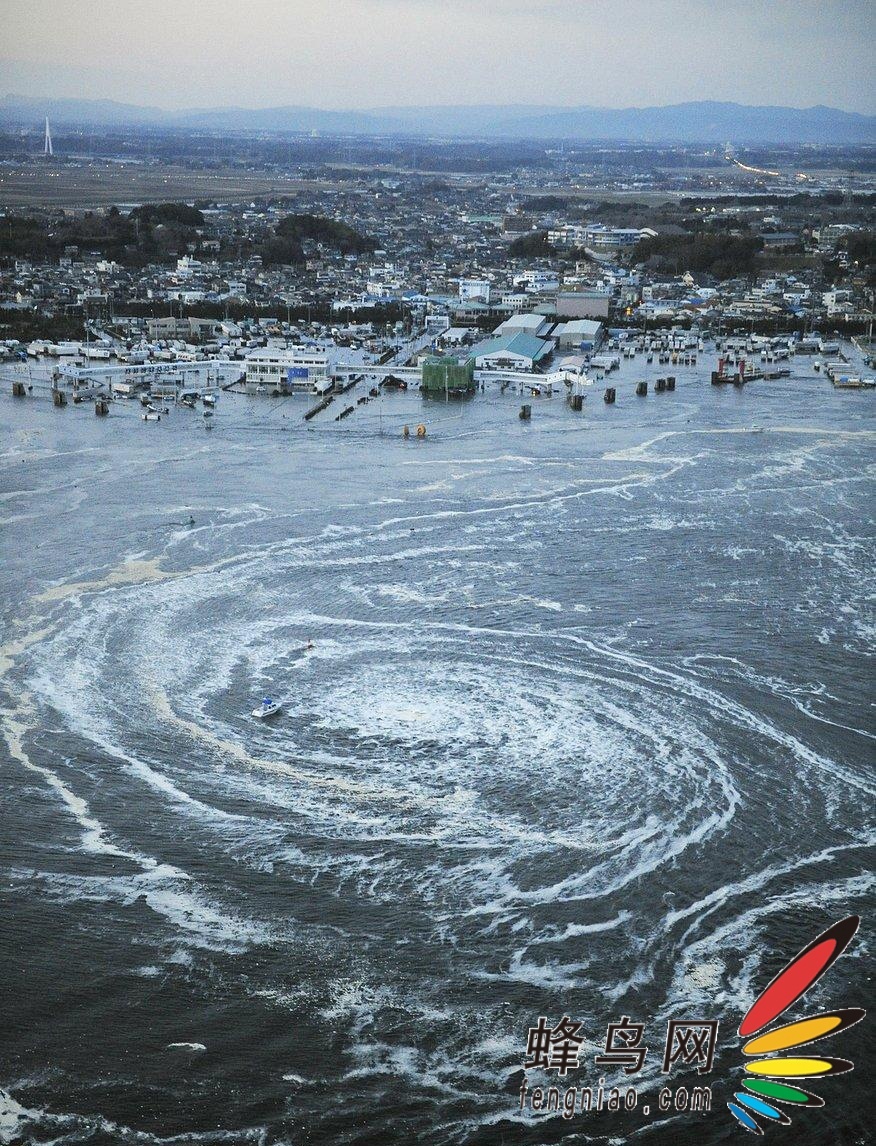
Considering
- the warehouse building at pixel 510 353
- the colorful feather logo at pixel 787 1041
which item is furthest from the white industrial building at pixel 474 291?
the colorful feather logo at pixel 787 1041

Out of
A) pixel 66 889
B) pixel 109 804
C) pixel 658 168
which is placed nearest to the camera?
pixel 66 889

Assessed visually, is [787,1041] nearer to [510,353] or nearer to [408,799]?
[408,799]

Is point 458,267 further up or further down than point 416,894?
further up

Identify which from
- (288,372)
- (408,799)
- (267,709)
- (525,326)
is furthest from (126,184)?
(408,799)

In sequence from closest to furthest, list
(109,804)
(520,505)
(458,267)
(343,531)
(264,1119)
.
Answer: (264,1119)
(109,804)
(343,531)
(520,505)
(458,267)

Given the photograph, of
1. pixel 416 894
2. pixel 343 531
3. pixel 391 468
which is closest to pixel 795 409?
pixel 391 468

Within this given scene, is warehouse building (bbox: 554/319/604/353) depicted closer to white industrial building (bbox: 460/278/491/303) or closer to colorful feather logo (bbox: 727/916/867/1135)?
white industrial building (bbox: 460/278/491/303)

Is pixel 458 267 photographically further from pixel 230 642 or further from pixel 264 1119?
pixel 264 1119

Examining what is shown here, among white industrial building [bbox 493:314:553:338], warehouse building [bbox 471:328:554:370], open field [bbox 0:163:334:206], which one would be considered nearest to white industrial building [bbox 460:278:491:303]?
white industrial building [bbox 493:314:553:338]
